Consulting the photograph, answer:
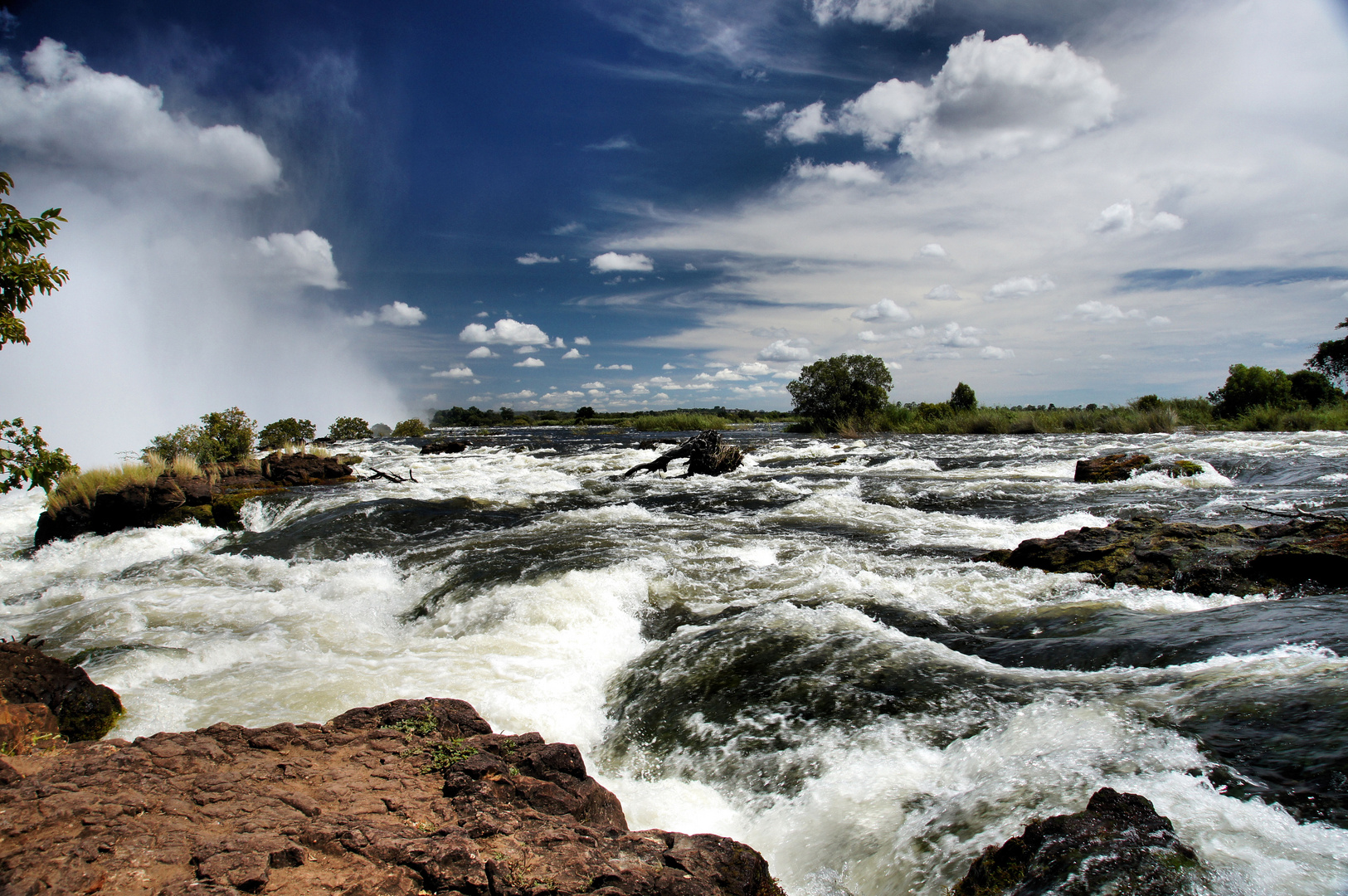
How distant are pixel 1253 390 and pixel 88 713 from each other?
4217 centimetres

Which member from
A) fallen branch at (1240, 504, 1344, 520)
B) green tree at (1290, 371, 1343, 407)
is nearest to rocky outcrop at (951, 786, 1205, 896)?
fallen branch at (1240, 504, 1344, 520)

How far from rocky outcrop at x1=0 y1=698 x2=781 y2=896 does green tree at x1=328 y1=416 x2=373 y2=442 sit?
179 ft

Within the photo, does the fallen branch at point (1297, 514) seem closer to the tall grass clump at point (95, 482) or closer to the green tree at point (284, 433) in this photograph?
the tall grass clump at point (95, 482)

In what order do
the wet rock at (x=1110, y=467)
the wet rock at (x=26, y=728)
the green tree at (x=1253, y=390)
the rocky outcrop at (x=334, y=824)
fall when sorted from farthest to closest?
the green tree at (x=1253, y=390) < the wet rock at (x=1110, y=467) < the wet rock at (x=26, y=728) < the rocky outcrop at (x=334, y=824)

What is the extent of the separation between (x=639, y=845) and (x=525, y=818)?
0.51 meters

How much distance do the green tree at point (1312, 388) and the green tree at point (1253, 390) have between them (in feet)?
2.89

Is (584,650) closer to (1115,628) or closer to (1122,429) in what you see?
(1115,628)

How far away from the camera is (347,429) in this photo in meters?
50.9

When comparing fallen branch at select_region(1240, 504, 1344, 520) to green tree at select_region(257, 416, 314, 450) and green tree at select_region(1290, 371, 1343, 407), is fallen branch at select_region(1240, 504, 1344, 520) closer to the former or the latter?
green tree at select_region(1290, 371, 1343, 407)

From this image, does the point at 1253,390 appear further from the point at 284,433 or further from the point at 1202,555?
the point at 284,433

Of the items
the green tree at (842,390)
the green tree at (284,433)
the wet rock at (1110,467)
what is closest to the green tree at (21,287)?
the wet rock at (1110,467)

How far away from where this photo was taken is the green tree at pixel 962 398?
45.2 metres

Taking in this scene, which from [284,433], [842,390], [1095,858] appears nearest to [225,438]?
[284,433]

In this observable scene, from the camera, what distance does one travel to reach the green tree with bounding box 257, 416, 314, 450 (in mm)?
29359
